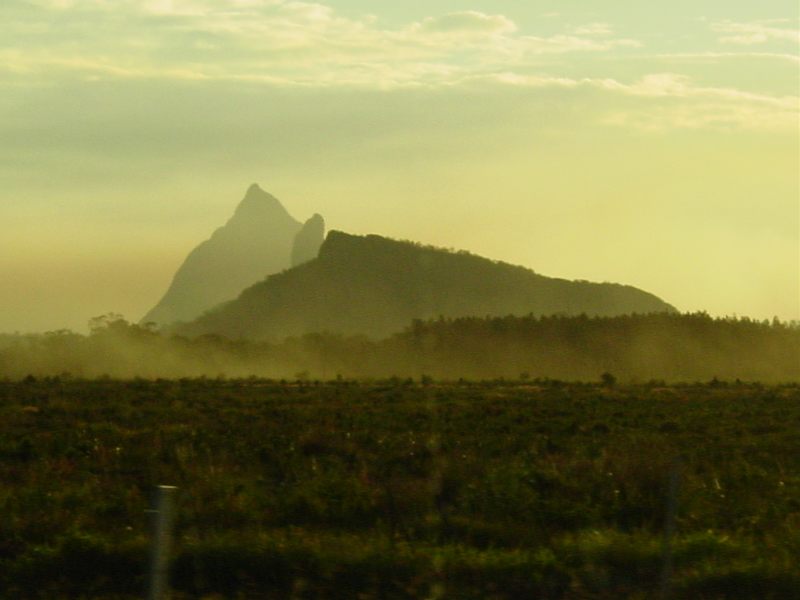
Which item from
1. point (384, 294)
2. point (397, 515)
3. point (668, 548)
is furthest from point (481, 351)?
point (668, 548)

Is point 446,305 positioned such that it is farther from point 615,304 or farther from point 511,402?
point 511,402

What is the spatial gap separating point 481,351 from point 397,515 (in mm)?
84801

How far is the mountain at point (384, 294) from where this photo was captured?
4892 inches

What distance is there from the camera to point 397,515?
39.0 ft

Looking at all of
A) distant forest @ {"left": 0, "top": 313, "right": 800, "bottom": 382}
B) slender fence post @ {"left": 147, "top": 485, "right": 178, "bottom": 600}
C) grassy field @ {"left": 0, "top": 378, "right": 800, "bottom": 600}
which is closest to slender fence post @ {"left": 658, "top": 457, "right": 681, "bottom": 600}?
grassy field @ {"left": 0, "top": 378, "right": 800, "bottom": 600}

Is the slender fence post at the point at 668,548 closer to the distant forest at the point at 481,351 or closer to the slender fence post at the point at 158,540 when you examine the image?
the slender fence post at the point at 158,540

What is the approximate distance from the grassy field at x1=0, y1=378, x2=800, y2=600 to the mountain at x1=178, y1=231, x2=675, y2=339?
9706cm

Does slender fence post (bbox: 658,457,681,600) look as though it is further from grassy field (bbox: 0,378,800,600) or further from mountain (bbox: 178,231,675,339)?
mountain (bbox: 178,231,675,339)

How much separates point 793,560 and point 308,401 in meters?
28.5

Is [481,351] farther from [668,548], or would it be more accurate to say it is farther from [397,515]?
[668,548]

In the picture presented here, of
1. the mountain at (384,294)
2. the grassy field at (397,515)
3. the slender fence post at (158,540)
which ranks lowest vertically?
the grassy field at (397,515)

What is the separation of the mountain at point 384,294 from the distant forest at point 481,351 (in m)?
20.2

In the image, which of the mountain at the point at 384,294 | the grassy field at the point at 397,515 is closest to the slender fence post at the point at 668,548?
the grassy field at the point at 397,515

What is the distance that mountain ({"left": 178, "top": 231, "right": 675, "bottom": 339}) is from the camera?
124m
